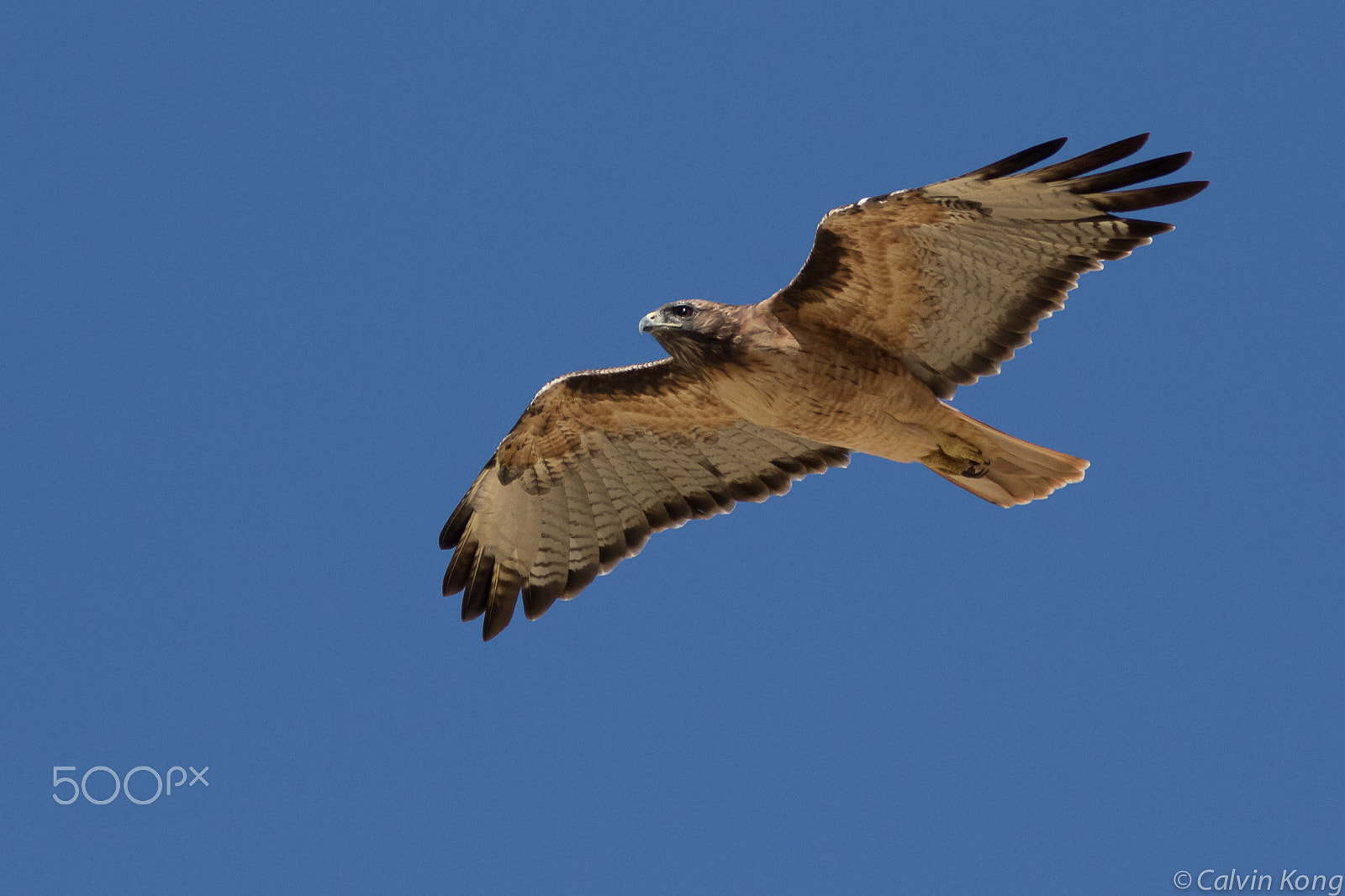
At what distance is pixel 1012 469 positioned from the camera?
9664 millimetres

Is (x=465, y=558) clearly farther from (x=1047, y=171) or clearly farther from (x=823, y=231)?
(x=1047, y=171)

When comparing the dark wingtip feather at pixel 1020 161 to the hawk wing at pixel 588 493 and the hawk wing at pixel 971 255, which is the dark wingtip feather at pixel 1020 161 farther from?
the hawk wing at pixel 588 493

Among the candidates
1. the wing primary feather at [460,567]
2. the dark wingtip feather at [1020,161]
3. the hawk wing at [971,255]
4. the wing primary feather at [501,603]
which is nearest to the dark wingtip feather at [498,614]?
the wing primary feather at [501,603]

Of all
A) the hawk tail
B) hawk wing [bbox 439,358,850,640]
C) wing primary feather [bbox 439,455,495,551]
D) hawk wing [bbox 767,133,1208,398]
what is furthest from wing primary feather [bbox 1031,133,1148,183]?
wing primary feather [bbox 439,455,495,551]

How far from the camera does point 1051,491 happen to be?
9695 millimetres

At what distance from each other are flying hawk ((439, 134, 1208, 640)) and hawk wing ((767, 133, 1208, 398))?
0.01 meters

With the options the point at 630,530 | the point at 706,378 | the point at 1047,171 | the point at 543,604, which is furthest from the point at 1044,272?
the point at 543,604

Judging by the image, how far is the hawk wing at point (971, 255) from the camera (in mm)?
8578

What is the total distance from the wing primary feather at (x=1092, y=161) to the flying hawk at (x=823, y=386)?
1cm

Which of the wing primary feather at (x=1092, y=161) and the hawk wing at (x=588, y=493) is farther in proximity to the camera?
the hawk wing at (x=588, y=493)

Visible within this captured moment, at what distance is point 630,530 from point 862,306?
289cm

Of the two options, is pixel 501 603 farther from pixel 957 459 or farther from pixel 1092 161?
pixel 1092 161

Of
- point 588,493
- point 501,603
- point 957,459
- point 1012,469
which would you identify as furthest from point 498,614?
point 1012,469

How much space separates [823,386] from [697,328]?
936 mm
